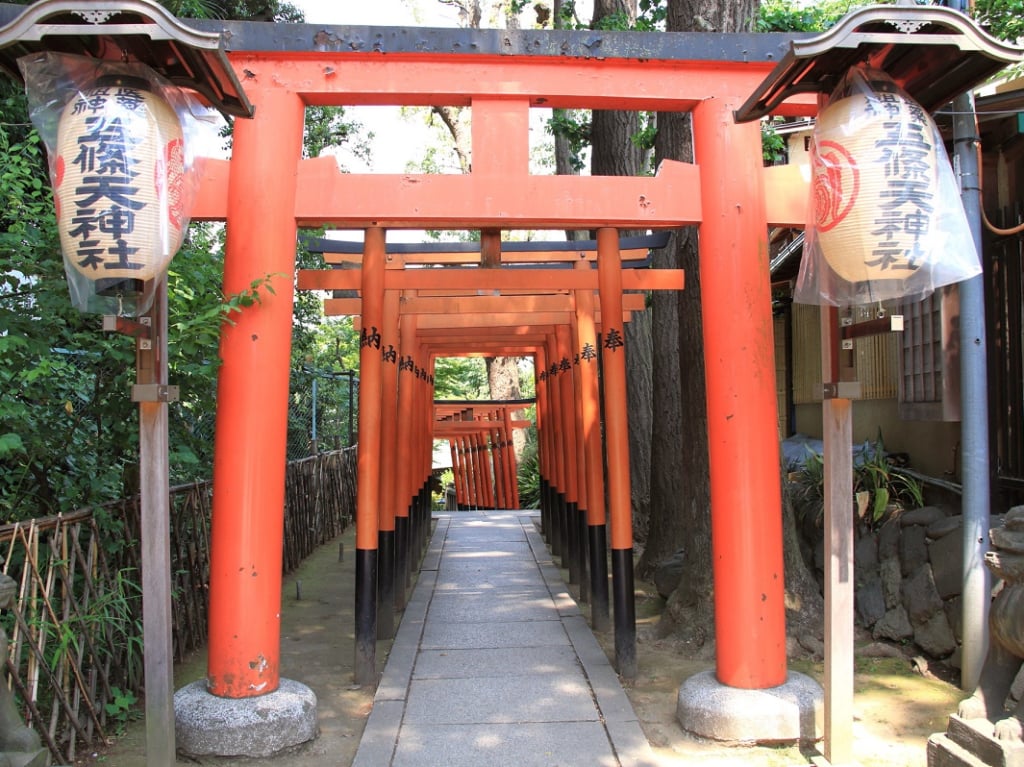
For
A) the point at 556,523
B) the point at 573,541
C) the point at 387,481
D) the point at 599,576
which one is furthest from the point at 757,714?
the point at 556,523

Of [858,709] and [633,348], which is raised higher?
[633,348]

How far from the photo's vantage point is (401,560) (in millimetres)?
8391

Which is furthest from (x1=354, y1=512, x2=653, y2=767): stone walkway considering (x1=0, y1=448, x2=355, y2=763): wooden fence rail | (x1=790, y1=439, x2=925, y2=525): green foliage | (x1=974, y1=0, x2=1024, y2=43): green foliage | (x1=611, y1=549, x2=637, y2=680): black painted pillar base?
(x1=974, y1=0, x2=1024, y2=43): green foliage

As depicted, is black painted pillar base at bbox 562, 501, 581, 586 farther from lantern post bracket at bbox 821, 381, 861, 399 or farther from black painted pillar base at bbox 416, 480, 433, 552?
lantern post bracket at bbox 821, 381, 861, 399

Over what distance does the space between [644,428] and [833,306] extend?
273 inches

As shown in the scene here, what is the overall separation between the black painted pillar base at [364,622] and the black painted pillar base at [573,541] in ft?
10.7

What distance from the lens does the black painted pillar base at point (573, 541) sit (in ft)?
28.9

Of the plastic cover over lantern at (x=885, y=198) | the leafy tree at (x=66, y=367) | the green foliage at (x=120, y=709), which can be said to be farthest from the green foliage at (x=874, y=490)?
the green foliage at (x=120, y=709)

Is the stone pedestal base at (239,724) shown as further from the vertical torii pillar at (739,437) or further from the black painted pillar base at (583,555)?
the black painted pillar base at (583,555)

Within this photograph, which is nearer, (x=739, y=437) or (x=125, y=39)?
(x=125, y=39)

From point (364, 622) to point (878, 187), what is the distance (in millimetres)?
4009

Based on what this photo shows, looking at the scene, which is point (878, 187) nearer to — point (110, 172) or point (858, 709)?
point (858, 709)

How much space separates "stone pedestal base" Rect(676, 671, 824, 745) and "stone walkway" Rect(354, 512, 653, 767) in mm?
340

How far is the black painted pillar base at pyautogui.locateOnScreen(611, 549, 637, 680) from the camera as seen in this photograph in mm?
5641
